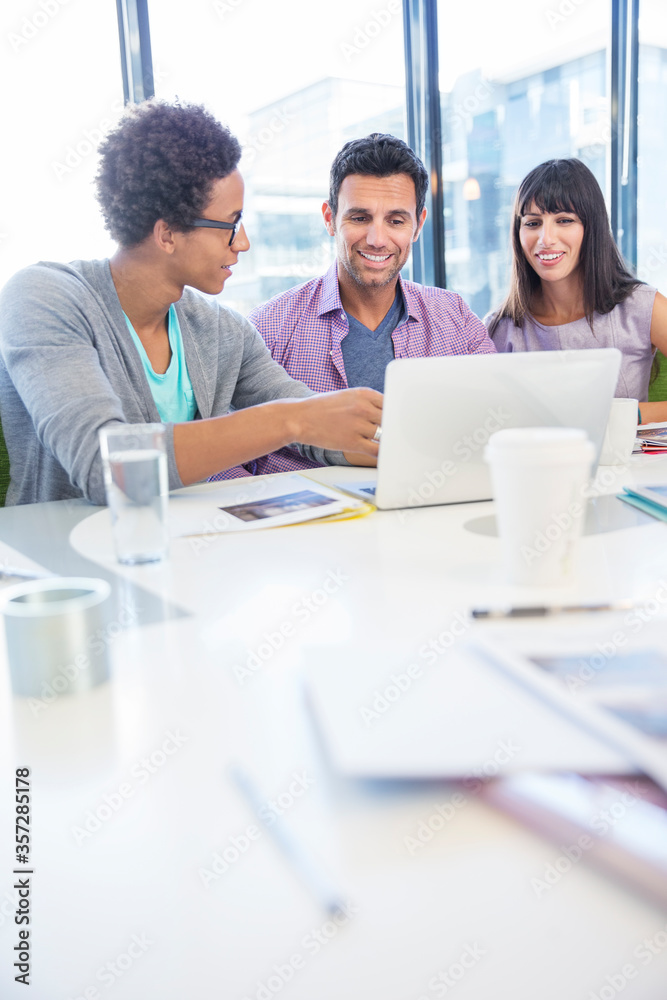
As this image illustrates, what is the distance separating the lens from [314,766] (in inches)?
19.0

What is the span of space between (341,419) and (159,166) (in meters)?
0.75

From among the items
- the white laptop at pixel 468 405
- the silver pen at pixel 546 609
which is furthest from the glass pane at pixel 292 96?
the silver pen at pixel 546 609

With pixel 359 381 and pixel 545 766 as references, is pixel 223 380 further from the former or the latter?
pixel 545 766

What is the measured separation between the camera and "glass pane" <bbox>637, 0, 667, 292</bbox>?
178 inches

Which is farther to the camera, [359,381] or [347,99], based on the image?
[347,99]

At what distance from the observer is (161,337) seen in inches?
67.6

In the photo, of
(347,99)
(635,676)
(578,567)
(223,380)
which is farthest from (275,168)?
(635,676)

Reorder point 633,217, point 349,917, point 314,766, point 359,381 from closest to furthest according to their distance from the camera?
point 349,917
point 314,766
point 359,381
point 633,217

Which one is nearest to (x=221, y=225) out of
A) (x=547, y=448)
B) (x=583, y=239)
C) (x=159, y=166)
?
(x=159, y=166)

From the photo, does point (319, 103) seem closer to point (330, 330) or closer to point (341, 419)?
point (330, 330)

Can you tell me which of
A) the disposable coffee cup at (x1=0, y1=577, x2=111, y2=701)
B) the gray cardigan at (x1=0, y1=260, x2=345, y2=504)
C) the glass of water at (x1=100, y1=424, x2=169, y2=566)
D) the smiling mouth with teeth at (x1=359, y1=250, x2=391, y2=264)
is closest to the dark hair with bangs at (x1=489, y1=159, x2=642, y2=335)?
the smiling mouth with teeth at (x1=359, y1=250, x2=391, y2=264)

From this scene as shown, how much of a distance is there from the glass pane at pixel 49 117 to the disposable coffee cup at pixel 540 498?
2665 millimetres

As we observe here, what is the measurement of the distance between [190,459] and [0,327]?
1.44ft

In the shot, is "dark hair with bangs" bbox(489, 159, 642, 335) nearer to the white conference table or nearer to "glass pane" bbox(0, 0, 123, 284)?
"glass pane" bbox(0, 0, 123, 284)
